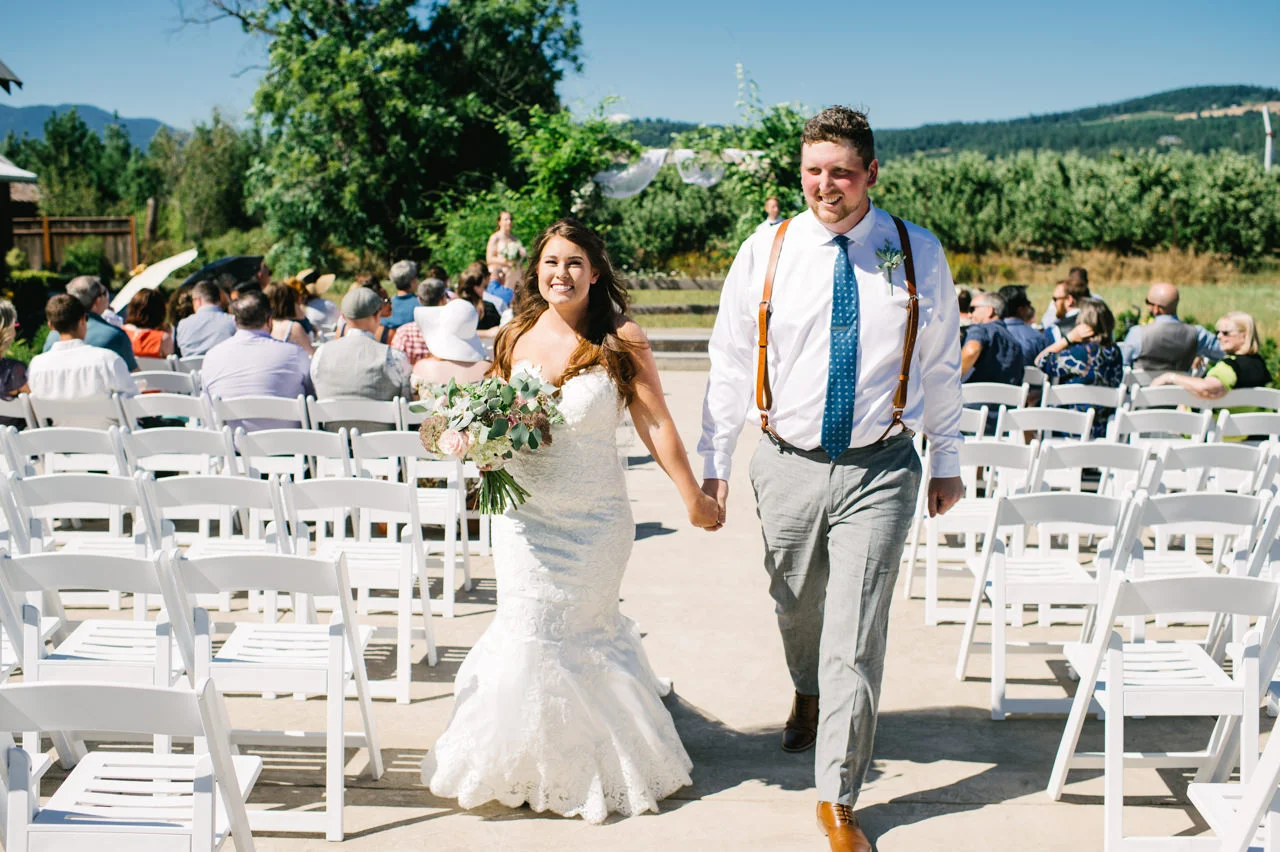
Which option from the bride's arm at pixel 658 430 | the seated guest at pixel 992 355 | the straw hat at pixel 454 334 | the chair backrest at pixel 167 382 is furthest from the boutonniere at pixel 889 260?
the chair backrest at pixel 167 382

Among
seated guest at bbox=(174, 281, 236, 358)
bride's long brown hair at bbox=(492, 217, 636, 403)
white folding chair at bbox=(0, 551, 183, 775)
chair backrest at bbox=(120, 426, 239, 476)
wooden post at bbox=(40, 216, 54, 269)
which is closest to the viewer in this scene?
white folding chair at bbox=(0, 551, 183, 775)

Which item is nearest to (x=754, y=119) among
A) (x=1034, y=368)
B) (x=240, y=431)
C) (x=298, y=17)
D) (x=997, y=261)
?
(x=1034, y=368)

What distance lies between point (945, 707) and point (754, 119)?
1351 cm

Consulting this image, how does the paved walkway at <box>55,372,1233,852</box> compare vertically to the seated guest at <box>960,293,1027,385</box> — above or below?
below

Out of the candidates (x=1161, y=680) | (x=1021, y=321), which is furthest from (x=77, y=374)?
(x=1021, y=321)

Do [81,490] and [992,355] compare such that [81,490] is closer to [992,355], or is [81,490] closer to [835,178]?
[835,178]

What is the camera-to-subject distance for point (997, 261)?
107ft

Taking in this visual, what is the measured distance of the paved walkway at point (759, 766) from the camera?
362cm

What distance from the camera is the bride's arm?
381cm

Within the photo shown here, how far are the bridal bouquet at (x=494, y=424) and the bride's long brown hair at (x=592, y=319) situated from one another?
7.4 inches

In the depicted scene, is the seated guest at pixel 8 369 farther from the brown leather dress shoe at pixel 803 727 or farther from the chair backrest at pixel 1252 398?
the chair backrest at pixel 1252 398

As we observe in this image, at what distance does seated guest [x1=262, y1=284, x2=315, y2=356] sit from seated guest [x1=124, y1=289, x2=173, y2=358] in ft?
2.80

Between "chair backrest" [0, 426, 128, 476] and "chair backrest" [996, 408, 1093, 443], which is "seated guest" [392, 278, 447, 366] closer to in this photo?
"chair backrest" [0, 426, 128, 476]

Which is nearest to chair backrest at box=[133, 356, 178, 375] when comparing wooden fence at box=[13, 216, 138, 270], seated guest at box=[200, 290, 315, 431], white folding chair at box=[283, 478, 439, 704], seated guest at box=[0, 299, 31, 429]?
seated guest at box=[0, 299, 31, 429]
